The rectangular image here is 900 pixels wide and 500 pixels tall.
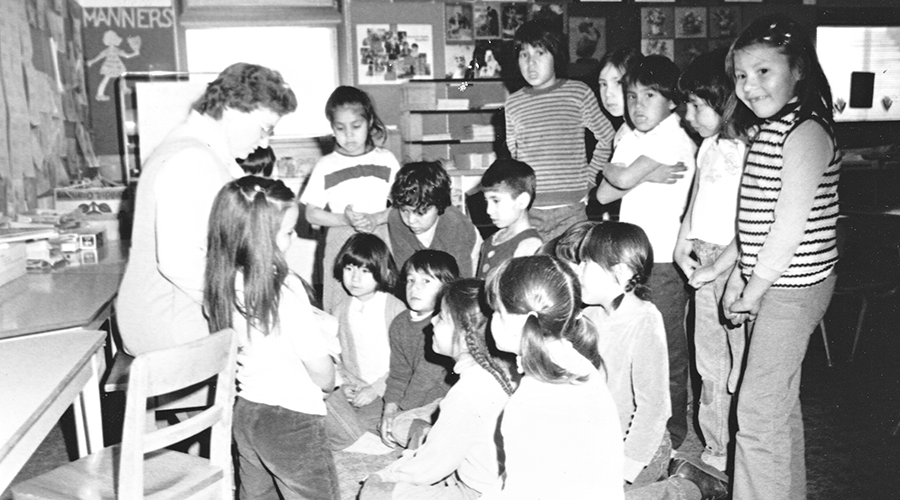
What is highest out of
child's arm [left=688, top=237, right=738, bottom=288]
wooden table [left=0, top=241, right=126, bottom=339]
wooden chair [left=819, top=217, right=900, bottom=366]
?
child's arm [left=688, top=237, right=738, bottom=288]

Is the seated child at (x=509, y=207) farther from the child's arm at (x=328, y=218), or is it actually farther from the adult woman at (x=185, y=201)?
the adult woman at (x=185, y=201)

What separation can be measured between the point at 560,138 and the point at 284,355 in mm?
1629

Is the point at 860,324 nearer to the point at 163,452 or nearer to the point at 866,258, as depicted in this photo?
the point at 866,258

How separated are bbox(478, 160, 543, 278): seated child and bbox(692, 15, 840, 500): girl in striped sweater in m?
0.83

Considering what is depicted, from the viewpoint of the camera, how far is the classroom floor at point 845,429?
8.50 feet

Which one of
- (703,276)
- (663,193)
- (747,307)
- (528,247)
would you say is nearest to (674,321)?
(703,276)

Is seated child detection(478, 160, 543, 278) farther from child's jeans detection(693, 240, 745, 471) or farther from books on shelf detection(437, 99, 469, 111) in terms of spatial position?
books on shelf detection(437, 99, 469, 111)

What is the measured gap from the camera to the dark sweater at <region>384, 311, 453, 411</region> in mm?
2770

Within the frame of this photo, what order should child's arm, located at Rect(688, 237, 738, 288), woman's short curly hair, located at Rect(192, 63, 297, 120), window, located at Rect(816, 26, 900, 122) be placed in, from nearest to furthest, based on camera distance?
woman's short curly hair, located at Rect(192, 63, 297, 120) → child's arm, located at Rect(688, 237, 738, 288) → window, located at Rect(816, 26, 900, 122)

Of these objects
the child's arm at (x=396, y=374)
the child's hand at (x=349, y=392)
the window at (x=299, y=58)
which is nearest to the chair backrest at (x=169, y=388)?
the child's arm at (x=396, y=374)

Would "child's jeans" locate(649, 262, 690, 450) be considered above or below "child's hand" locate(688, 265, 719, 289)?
below

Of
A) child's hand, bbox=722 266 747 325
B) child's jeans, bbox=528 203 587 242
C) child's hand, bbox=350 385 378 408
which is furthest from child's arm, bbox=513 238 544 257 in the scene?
child's hand, bbox=350 385 378 408

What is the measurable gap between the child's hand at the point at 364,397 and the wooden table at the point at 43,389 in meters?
0.90

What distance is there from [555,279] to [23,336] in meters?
1.59
